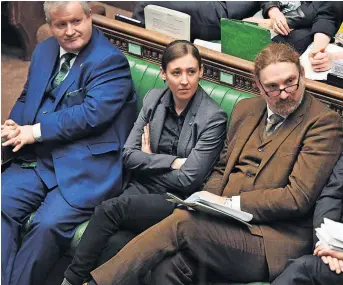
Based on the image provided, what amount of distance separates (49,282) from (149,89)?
40.4 inches

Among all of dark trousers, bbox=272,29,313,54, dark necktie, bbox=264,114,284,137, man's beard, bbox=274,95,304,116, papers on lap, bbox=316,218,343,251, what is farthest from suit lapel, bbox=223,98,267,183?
dark trousers, bbox=272,29,313,54

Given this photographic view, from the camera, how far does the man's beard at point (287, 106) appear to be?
340 cm

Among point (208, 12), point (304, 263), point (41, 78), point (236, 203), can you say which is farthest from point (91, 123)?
point (304, 263)

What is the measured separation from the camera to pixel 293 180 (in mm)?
3342

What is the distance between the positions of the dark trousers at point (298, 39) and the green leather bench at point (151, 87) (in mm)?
427

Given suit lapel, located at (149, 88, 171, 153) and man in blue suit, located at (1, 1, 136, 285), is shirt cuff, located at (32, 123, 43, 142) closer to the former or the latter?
man in blue suit, located at (1, 1, 136, 285)

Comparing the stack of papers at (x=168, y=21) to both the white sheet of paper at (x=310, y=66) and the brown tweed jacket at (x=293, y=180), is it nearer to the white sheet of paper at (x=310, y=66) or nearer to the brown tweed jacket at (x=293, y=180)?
the white sheet of paper at (x=310, y=66)

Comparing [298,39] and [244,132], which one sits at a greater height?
[298,39]

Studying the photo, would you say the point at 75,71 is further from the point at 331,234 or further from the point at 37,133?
the point at 331,234

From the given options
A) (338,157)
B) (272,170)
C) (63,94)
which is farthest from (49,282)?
(338,157)

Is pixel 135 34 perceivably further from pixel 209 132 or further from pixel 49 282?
pixel 49 282

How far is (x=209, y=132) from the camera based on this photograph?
3.67 metres

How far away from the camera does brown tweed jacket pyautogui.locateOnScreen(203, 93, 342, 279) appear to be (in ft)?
10.9

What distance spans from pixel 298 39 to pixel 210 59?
0.48 metres
